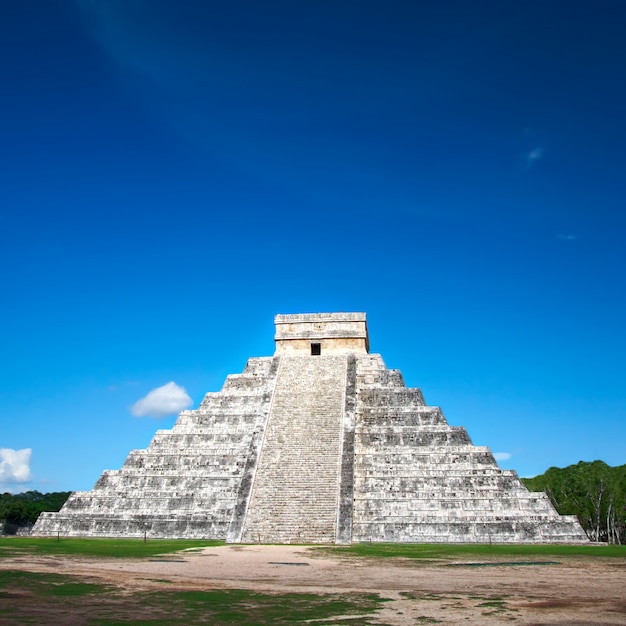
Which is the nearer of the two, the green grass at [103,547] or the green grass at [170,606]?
the green grass at [170,606]

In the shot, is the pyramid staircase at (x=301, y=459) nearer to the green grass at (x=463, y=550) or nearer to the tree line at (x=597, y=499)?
the green grass at (x=463, y=550)

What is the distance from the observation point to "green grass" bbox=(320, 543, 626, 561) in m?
13.5

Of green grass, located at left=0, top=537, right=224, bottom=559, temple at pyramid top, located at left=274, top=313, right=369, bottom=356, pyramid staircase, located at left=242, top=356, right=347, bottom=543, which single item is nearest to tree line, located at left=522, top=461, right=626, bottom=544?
temple at pyramid top, located at left=274, top=313, right=369, bottom=356

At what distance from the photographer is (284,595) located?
294 inches

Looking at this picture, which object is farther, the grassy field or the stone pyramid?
the stone pyramid

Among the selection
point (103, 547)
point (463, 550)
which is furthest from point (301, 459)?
point (103, 547)

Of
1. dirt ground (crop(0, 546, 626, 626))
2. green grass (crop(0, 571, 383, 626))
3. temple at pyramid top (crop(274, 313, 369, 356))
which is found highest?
temple at pyramid top (crop(274, 313, 369, 356))

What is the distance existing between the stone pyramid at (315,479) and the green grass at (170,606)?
31.3 ft

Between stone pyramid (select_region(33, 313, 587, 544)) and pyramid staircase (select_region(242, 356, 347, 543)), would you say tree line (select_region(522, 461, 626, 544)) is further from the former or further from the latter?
pyramid staircase (select_region(242, 356, 347, 543))

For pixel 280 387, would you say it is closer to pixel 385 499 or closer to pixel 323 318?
pixel 323 318

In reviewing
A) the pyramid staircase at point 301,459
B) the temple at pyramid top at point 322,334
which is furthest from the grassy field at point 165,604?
the temple at pyramid top at point 322,334

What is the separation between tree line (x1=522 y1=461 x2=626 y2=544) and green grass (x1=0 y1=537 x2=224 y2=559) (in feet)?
71.0

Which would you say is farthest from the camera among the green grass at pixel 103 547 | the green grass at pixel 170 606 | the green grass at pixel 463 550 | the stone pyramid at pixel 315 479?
the stone pyramid at pixel 315 479

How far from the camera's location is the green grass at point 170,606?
5.83 meters
